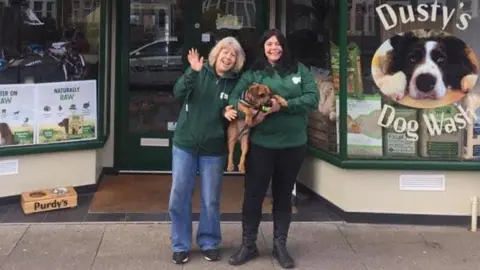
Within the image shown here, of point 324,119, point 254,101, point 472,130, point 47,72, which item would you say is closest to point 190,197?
point 254,101

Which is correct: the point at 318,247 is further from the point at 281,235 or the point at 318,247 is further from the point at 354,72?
the point at 354,72

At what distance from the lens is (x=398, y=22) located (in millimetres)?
5445

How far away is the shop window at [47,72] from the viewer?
582 cm

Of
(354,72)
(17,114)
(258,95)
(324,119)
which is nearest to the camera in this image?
(258,95)

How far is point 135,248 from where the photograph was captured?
4879 millimetres

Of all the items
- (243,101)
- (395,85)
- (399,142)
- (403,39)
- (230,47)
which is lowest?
(399,142)

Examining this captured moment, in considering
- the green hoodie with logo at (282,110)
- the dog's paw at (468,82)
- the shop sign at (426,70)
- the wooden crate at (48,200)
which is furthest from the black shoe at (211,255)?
the dog's paw at (468,82)

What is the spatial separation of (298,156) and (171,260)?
1.20 meters

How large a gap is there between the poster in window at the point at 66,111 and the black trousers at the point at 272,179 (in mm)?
2330

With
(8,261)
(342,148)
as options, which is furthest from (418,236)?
(8,261)

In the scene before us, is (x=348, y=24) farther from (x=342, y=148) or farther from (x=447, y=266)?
(x=447, y=266)

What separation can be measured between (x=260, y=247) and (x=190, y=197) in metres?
0.76

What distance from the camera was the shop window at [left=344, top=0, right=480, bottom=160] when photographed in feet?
17.9

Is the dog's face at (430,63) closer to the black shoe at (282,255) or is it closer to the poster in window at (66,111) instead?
the black shoe at (282,255)
